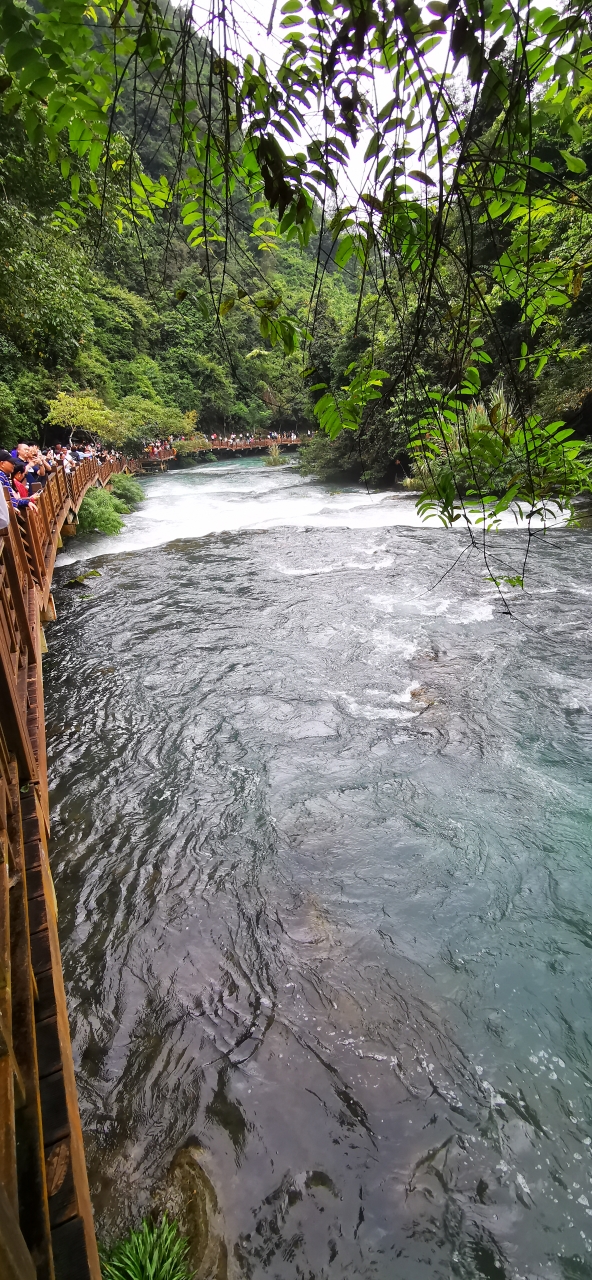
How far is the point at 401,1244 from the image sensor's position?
248 cm

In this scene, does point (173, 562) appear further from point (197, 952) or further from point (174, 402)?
point (174, 402)

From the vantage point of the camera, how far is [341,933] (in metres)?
3.90

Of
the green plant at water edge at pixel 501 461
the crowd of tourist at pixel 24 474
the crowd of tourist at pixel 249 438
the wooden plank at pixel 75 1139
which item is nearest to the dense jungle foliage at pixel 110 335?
the green plant at water edge at pixel 501 461

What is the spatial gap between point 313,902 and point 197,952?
2.93 feet

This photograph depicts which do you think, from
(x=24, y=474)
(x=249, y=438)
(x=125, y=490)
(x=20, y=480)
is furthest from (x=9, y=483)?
(x=249, y=438)

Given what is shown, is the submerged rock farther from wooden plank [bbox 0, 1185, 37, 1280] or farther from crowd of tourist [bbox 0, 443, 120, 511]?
crowd of tourist [bbox 0, 443, 120, 511]

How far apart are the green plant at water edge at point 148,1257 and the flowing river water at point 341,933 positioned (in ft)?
0.54

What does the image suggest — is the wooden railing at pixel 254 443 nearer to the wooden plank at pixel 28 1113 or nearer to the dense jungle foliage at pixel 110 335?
the dense jungle foliage at pixel 110 335

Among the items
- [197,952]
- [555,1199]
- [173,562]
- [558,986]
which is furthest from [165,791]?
[173,562]

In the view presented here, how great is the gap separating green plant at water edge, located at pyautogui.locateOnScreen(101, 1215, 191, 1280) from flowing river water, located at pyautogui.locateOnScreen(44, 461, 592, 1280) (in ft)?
0.54

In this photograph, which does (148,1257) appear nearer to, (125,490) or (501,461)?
(501,461)

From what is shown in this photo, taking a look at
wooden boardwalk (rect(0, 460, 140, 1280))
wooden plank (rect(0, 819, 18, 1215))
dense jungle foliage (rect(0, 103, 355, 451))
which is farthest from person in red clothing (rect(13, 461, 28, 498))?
wooden plank (rect(0, 819, 18, 1215))

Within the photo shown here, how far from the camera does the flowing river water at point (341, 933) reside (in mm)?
2617

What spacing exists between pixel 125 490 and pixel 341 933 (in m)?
19.3
